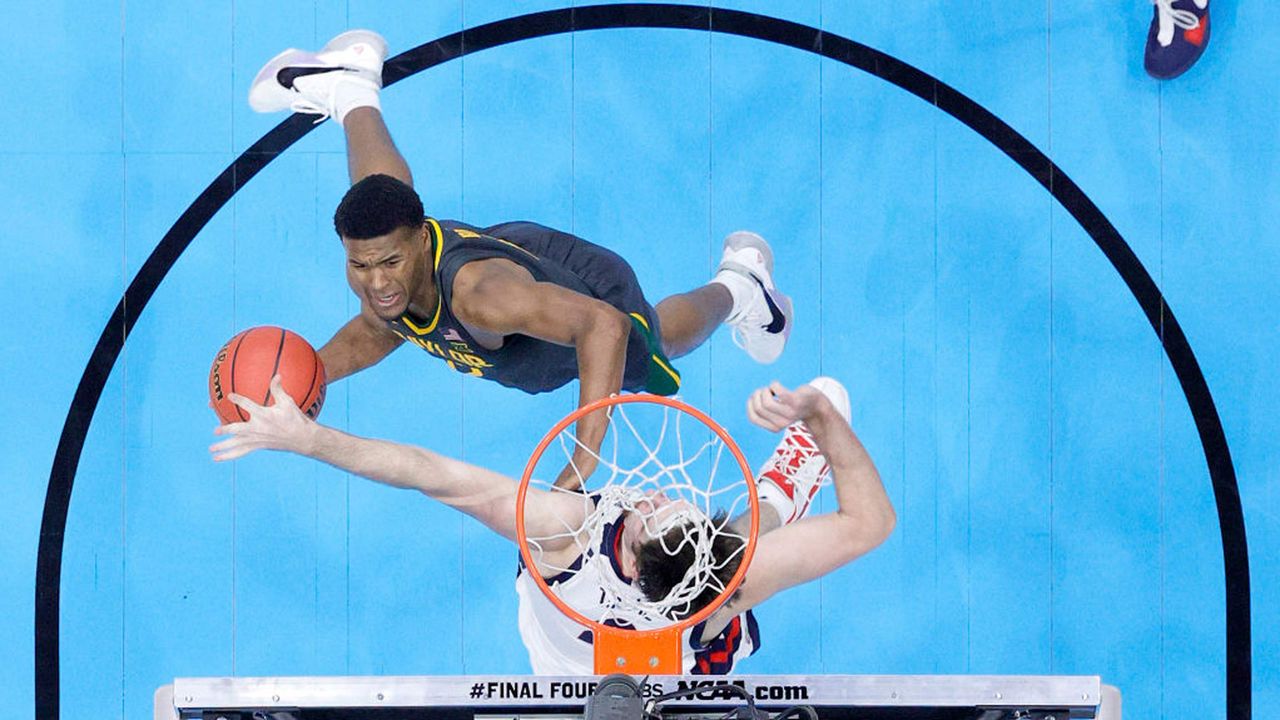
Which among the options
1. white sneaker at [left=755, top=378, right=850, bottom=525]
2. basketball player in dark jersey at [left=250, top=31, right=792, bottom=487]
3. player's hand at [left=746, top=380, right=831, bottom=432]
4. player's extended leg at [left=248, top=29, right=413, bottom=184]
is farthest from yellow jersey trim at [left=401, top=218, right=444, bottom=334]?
player's hand at [left=746, top=380, right=831, bottom=432]

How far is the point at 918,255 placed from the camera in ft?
13.6

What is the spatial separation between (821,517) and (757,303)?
1.13 meters

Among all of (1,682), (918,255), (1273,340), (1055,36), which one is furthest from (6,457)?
(1273,340)

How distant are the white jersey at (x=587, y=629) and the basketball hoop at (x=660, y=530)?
3cm

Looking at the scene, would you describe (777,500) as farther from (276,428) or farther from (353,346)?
(276,428)

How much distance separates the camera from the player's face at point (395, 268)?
3398mm

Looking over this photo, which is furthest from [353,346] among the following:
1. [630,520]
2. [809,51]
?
[809,51]

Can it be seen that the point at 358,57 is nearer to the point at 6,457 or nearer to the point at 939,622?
the point at 6,457

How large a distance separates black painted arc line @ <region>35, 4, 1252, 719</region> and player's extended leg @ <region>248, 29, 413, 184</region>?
3.8 inches

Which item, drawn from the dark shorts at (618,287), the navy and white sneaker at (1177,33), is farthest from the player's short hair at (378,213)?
the navy and white sneaker at (1177,33)

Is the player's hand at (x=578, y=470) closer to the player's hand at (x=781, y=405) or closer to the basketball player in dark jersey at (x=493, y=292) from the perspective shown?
the basketball player in dark jersey at (x=493, y=292)

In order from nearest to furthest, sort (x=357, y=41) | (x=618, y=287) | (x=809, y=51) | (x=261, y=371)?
1. (x=261, y=371)
2. (x=618, y=287)
3. (x=357, y=41)
4. (x=809, y=51)

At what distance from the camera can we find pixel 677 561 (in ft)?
9.40

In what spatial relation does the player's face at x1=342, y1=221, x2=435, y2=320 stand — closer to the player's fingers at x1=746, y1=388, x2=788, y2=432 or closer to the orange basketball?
the orange basketball
